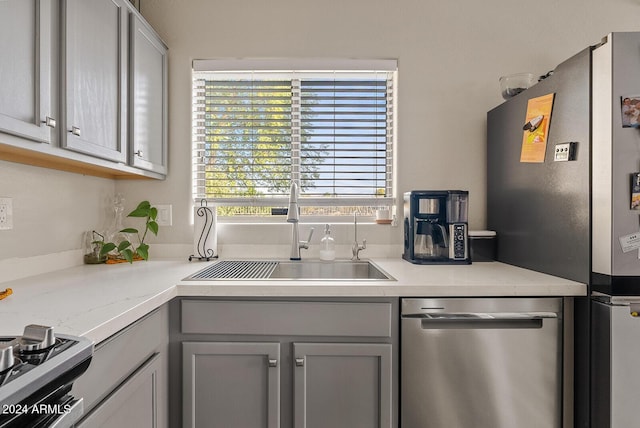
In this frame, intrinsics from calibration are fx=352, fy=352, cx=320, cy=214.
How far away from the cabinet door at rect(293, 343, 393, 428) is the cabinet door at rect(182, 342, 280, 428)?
4.2 inches

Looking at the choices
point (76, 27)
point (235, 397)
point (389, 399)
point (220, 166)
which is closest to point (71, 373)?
point (235, 397)

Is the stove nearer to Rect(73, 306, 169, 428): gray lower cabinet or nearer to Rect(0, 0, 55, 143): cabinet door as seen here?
Rect(73, 306, 169, 428): gray lower cabinet

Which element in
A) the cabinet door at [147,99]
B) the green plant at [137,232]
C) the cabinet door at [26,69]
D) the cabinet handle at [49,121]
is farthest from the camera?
the green plant at [137,232]

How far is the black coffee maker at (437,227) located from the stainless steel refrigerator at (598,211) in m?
0.36

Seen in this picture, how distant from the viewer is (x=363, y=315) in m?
1.34

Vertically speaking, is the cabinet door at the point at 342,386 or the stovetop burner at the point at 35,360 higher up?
the stovetop burner at the point at 35,360

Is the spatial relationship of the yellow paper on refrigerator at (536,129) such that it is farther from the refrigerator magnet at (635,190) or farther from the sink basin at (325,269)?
the sink basin at (325,269)

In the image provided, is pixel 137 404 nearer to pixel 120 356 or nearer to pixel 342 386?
pixel 120 356

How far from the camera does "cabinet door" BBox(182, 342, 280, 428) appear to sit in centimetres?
135

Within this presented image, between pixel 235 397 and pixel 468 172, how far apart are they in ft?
5.55

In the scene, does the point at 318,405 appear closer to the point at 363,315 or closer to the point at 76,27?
the point at 363,315

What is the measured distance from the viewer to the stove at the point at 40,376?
21.1 inches

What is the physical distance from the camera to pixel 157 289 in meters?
1.25

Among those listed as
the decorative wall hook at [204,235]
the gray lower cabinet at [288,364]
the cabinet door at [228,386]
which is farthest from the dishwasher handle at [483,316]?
the decorative wall hook at [204,235]
